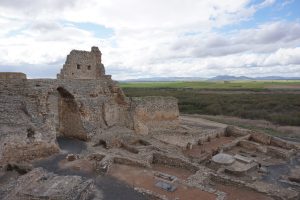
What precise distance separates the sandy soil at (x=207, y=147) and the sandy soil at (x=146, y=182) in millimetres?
7223

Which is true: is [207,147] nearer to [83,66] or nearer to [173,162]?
[173,162]

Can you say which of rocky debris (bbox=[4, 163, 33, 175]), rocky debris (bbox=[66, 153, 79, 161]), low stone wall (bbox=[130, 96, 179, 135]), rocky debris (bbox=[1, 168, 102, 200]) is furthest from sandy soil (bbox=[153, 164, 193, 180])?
rocky debris (bbox=[4, 163, 33, 175])

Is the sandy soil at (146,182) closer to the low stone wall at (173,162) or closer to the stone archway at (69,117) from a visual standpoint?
the low stone wall at (173,162)

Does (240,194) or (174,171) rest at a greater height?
(174,171)

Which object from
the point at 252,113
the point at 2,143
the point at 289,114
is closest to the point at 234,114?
the point at 252,113

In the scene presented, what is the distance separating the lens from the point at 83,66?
2344 centimetres

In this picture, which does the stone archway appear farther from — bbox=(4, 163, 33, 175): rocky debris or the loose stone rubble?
bbox=(4, 163, 33, 175): rocky debris

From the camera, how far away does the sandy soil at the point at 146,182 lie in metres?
13.0

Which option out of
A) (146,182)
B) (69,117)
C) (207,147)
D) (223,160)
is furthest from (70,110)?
(207,147)

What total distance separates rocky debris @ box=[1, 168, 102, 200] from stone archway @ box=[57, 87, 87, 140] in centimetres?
687

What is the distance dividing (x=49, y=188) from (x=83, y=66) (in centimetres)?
1341

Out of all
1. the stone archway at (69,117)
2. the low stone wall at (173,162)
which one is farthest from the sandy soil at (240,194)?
the stone archway at (69,117)

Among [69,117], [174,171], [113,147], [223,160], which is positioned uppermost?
[69,117]

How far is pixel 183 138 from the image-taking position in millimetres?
23969
